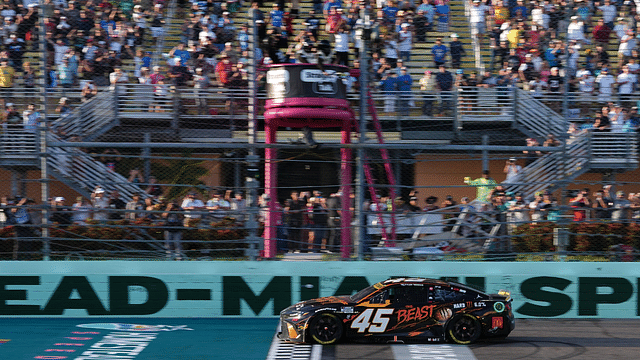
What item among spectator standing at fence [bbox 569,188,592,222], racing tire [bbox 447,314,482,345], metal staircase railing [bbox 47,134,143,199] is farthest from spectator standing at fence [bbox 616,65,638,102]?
metal staircase railing [bbox 47,134,143,199]

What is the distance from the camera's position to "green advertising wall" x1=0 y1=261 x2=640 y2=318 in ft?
35.8

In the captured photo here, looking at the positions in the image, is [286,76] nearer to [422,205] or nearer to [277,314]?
[422,205]

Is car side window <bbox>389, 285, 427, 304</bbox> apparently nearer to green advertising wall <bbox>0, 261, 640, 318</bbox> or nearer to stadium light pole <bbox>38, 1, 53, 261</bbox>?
green advertising wall <bbox>0, 261, 640, 318</bbox>

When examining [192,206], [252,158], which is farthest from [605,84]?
[192,206]

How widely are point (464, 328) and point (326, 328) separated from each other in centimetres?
167

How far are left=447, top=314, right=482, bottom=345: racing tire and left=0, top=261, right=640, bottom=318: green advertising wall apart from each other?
1805 mm

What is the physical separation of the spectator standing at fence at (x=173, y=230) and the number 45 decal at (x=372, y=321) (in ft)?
9.23

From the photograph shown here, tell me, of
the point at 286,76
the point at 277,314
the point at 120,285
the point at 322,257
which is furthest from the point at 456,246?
the point at 120,285

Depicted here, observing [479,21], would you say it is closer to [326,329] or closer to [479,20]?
[479,20]

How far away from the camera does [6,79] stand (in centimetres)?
1110

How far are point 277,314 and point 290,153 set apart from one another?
254 cm

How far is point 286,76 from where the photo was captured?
11.4 meters

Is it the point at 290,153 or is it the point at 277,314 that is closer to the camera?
the point at 277,314

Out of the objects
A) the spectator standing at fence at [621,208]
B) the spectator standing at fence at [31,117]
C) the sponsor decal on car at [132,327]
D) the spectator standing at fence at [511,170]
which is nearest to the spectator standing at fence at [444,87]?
the spectator standing at fence at [511,170]
